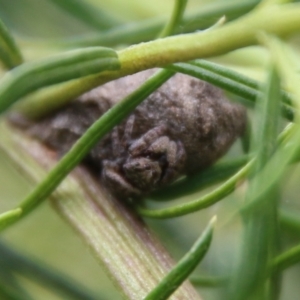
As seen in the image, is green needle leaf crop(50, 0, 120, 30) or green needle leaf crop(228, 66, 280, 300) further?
green needle leaf crop(50, 0, 120, 30)

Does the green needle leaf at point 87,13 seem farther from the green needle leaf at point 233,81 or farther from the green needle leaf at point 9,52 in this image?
the green needle leaf at point 233,81

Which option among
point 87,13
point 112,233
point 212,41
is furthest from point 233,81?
point 87,13

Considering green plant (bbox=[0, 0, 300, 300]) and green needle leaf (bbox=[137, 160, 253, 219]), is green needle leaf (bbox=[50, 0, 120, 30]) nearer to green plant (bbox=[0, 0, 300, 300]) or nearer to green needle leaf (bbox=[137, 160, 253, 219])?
green plant (bbox=[0, 0, 300, 300])

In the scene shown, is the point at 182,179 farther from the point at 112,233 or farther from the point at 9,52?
the point at 9,52

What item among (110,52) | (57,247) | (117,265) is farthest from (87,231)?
(57,247)

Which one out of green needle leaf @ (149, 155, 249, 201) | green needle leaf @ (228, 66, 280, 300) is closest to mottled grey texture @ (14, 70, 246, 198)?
green needle leaf @ (149, 155, 249, 201)

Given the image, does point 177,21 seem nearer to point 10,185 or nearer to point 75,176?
point 75,176
